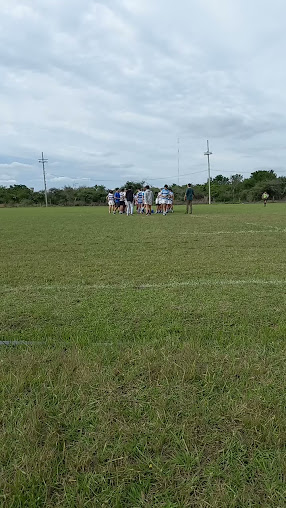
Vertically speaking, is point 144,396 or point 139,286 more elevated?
point 139,286

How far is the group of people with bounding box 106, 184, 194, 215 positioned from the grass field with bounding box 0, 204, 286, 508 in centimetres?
1506

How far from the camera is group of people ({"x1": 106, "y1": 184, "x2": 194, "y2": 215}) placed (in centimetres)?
1927

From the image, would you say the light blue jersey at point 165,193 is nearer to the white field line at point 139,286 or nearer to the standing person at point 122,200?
the standing person at point 122,200

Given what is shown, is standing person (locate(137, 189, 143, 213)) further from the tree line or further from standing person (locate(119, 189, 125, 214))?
the tree line

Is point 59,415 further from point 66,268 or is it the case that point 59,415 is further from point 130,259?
point 130,259

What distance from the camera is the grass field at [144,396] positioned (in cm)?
160

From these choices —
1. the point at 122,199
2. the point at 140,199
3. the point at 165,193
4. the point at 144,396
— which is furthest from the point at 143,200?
the point at 144,396

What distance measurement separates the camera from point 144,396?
222cm

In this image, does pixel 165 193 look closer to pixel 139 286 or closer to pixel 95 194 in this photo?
pixel 139 286

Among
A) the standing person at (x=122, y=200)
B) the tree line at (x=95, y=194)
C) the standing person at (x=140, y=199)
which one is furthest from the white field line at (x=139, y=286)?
the tree line at (x=95, y=194)

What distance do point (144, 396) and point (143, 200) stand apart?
63.3ft

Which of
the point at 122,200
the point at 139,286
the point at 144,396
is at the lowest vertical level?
the point at 144,396

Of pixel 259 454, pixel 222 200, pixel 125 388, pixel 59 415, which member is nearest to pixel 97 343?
pixel 125 388

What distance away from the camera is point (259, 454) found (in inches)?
69.3
